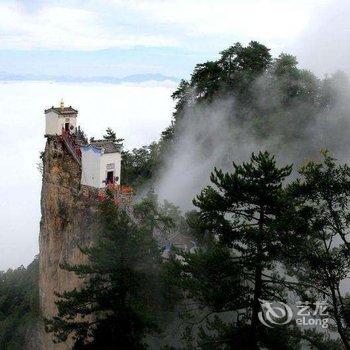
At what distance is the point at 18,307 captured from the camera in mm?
45688

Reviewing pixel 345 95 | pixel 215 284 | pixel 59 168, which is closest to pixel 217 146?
pixel 345 95

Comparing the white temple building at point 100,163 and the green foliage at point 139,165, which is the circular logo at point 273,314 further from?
the green foliage at point 139,165

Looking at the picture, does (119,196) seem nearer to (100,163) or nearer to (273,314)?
(100,163)

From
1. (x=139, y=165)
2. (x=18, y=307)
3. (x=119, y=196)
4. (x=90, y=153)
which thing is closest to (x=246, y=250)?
(x=119, y=196)

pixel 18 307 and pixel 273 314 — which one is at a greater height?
pixel 18 307

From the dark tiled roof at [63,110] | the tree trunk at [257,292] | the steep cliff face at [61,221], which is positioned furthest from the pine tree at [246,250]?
the dark tiled roof at [63,110]

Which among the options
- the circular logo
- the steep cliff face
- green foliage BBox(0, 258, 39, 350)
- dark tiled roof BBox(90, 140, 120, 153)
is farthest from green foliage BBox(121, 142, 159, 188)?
the circular logo

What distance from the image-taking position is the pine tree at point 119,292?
16672 mm

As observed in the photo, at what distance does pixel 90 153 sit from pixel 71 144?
3184 mm

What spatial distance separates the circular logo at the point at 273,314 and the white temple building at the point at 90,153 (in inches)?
629

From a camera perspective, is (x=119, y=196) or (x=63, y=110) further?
(x=63, y=110)

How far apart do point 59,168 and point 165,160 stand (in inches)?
532

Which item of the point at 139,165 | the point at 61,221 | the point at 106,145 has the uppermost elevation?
the point at 139,165

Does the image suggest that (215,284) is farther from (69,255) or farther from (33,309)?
(33,309)
